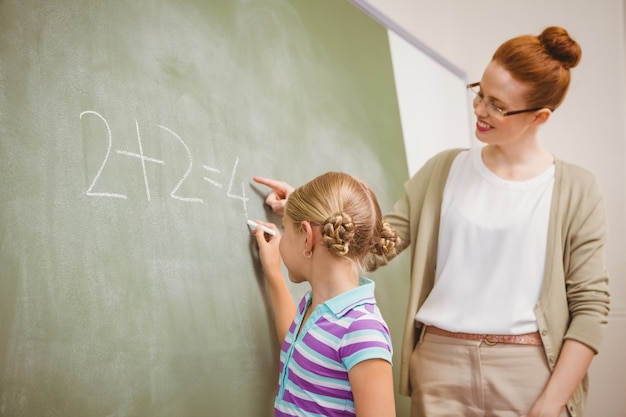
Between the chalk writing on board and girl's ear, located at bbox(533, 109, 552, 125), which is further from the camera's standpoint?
girl's ear, located at bbox(533, 109, 552, 125)

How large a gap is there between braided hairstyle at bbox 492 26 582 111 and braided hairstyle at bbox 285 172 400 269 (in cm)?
52

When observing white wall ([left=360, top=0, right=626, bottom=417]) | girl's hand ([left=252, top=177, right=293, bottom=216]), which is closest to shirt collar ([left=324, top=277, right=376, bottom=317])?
girl's hand ([left=252, top=177, right=293, bottom=216])

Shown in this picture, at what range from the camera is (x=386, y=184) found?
6.60 feet

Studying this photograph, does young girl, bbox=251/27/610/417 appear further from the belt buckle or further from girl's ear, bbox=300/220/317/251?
girl's ear, bbox=300/220/317/251

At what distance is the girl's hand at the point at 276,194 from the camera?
1.45m

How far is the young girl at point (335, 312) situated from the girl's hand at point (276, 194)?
0.19 m

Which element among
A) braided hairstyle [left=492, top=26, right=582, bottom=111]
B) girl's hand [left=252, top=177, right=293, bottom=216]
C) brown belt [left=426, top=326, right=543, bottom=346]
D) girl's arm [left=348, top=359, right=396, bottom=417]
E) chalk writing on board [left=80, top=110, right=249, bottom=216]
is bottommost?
brown belt [left=426, top=326, right=543, bottom=346]

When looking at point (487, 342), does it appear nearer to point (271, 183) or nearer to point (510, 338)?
point (510, 338)

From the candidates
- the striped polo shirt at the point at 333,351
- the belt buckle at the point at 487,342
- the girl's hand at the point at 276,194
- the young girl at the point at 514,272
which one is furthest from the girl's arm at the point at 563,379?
the girl's hand at the point at 276,194

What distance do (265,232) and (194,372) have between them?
36cm

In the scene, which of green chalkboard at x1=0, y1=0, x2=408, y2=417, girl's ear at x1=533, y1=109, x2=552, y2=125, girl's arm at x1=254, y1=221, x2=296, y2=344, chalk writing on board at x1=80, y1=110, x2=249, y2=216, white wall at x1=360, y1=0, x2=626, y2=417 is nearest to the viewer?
green chalkboard at x1=0, y1=0, x2=408, y2=417

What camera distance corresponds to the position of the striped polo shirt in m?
1.12

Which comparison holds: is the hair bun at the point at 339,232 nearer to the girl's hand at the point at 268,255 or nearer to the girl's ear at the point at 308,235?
the girl's ear at the point at 308,235

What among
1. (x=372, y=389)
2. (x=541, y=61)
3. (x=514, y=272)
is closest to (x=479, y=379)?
(x=514, y=272)
